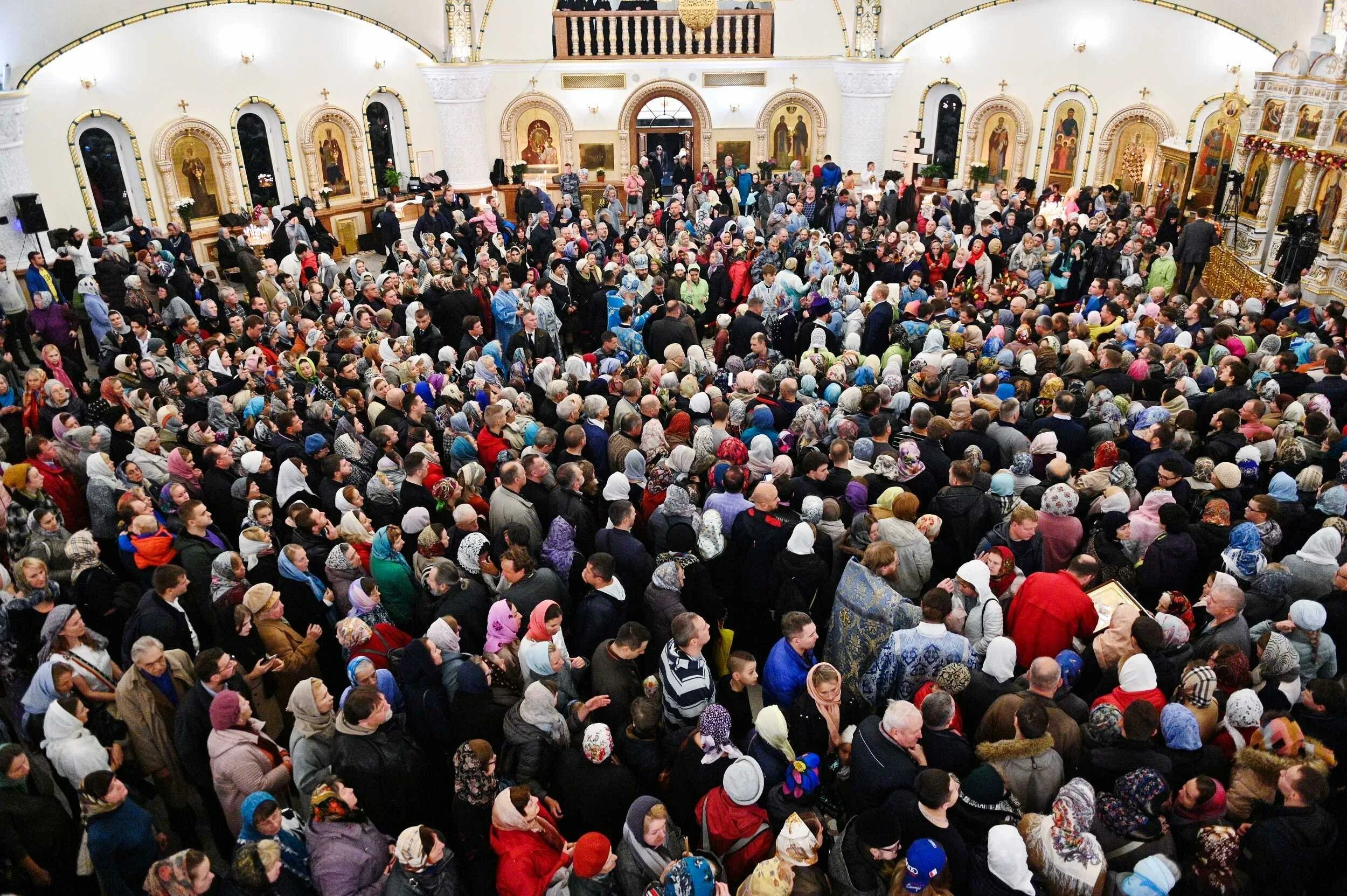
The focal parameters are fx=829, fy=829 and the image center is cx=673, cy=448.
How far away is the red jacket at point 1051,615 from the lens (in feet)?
15.0

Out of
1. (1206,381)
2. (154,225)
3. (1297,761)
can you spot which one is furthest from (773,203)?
(1297,761)

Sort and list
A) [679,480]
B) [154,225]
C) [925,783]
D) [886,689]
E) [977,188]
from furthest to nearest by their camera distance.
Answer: [977,188] < [154,225] < [679,480] < [886,689] < [925,783]

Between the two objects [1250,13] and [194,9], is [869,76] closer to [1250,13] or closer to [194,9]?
[1250,13]

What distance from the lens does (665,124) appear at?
21.1 m

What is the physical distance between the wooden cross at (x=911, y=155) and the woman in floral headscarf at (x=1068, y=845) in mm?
15667

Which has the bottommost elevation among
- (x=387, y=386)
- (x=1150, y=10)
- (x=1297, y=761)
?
(x=1297, y=761)

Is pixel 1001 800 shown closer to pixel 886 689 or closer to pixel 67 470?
pixel 886 689

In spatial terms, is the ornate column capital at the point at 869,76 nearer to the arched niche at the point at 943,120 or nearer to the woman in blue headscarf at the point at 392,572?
the arched niche at the point at 943,120

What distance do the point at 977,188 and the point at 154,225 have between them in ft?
56.2

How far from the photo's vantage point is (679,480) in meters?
5.88

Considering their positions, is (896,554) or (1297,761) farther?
(896,554)

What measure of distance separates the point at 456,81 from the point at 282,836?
18.7 m

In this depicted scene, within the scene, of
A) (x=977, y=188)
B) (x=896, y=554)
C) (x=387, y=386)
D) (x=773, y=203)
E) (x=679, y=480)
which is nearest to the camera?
(x=896, y=554)

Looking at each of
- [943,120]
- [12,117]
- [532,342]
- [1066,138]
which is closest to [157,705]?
[532,342]
